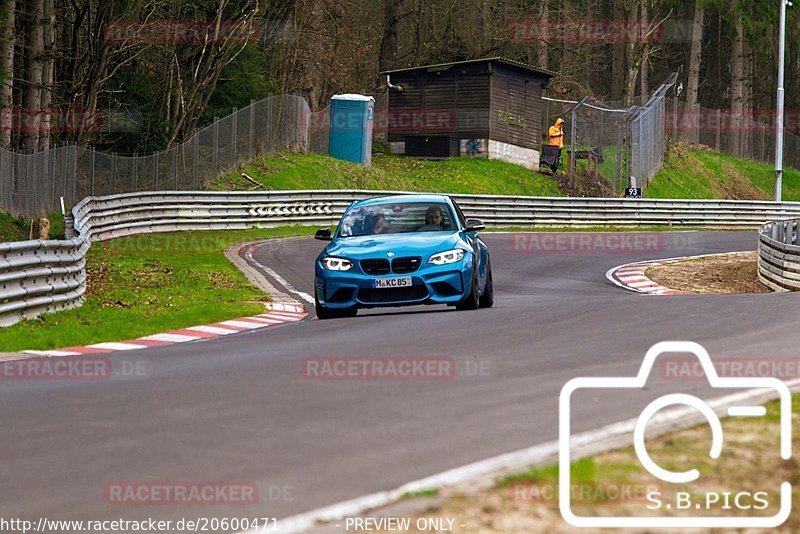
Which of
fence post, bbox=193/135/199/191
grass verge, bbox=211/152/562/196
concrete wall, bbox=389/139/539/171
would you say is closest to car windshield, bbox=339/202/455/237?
fence post, bbox=193/135/199/191

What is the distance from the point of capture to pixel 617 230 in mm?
41375

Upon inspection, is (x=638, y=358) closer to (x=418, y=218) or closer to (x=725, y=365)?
(x=725, y=365)

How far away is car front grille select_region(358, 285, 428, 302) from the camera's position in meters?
15.7

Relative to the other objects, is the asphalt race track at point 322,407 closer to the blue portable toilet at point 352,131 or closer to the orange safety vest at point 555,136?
the blue portable toilet at point 352,131

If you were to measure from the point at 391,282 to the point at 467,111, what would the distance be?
129 ft

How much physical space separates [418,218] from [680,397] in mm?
8867

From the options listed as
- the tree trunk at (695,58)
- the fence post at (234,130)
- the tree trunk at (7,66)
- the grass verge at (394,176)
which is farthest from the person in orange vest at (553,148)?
the tree trunk at (7,66)

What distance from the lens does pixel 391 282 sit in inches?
619

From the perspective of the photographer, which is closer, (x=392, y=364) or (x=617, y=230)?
(x=392, y=364)

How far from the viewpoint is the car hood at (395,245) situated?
1584 cm

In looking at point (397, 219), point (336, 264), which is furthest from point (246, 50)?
point (336, 264)

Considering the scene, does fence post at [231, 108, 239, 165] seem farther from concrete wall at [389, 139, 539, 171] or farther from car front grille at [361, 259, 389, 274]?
car front grille at [361, 259, 389, 274]

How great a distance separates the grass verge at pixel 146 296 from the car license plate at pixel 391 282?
2.43m

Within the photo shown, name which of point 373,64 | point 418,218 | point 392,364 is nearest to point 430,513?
point 392,364
